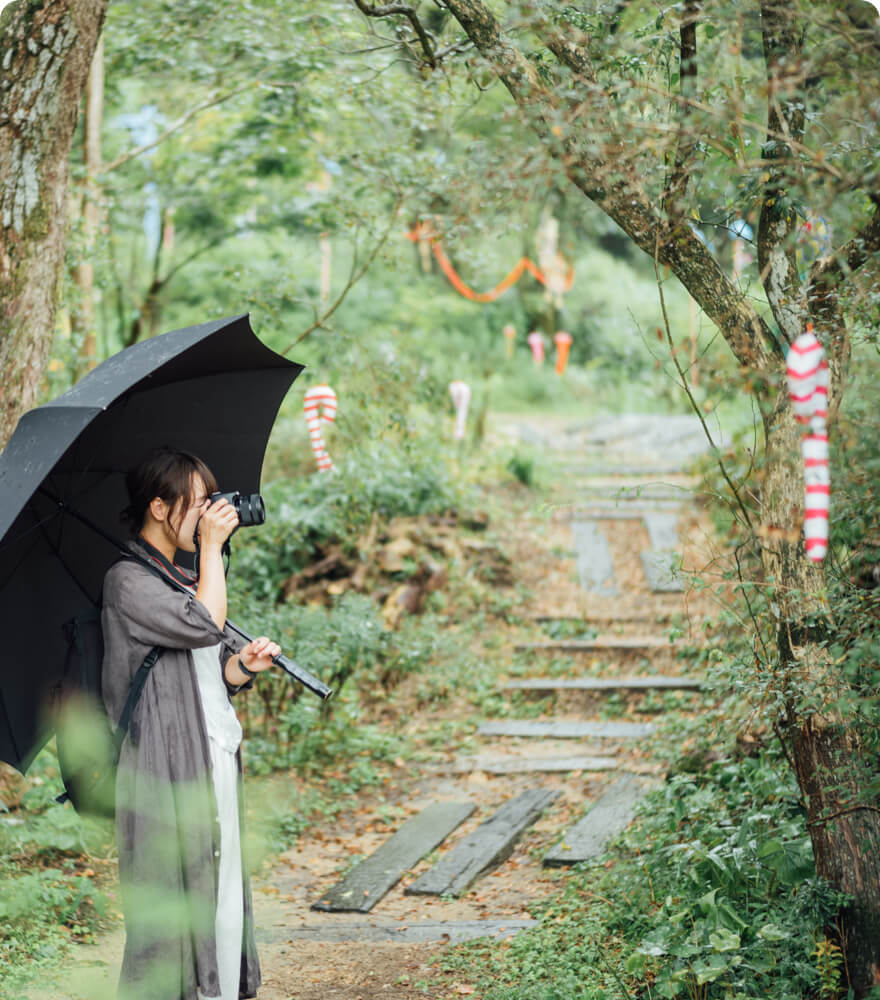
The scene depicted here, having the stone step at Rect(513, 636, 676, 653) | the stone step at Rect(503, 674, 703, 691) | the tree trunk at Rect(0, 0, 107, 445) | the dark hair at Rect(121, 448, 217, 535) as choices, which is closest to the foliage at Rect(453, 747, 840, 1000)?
the dark hair at Rect(121, 448, 217, 535)

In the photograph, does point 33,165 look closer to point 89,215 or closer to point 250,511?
point 250,511

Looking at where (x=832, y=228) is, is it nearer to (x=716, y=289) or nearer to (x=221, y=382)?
(x=716, y=289)

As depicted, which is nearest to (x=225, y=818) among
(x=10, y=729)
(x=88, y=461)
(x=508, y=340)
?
(x=10, y=729)

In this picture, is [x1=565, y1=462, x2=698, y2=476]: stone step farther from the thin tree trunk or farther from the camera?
the camera

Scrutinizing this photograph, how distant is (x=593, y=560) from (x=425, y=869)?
226 inches

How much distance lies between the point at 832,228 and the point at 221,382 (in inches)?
73.3

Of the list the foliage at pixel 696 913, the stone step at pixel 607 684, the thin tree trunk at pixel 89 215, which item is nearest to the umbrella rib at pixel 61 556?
the foliage at pixel 696 913

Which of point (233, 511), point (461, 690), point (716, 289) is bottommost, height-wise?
point (461, 690)

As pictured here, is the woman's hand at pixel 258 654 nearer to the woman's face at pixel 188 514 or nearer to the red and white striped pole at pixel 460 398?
the woman's face at pixel 188 514

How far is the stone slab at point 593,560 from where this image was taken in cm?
974

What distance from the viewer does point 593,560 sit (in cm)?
1046

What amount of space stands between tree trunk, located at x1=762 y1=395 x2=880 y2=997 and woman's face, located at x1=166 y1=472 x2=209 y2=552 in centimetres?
161

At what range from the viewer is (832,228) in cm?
288

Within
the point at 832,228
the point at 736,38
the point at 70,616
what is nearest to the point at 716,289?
the point at 832,228
